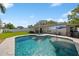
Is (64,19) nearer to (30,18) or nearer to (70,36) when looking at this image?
(70,36)

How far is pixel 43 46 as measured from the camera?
18.3 feet

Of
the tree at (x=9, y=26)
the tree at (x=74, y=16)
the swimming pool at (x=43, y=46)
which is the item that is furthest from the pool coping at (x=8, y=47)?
the tree at (x=74, y=16)

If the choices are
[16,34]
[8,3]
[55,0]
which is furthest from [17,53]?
[55,0]

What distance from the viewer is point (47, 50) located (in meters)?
5.54

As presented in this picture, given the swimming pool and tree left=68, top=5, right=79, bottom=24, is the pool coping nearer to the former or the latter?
the swimming pool

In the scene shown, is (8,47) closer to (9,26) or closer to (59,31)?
(9,26)

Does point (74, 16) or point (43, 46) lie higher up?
Answer: point (74, 16)

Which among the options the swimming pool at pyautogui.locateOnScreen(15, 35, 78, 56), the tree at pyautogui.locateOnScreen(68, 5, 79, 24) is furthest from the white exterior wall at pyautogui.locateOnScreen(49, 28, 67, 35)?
the tree at pyautogui.locateOnScreen(68, 5, 79, 24)

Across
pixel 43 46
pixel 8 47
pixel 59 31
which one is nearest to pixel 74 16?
pixel 59 31

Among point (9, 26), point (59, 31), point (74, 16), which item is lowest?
point (59, 31)

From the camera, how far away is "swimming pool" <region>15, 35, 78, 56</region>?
5488 millimetres

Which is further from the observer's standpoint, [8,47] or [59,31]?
[59,31]

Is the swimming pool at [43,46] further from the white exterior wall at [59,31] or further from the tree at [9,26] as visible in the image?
the tree at [9,26]

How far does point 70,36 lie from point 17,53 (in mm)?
1455
